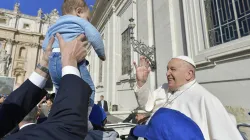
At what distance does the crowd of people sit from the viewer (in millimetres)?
620

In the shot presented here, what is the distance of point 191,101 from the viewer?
164 cm

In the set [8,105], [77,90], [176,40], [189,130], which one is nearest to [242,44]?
[176,40]

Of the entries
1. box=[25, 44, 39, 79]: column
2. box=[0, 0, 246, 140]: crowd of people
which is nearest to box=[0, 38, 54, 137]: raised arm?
box=[0, 0, 246, 140]: crowd of people

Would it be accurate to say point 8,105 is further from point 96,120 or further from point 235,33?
point 235,33

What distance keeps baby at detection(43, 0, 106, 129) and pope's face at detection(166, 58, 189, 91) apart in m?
0.93

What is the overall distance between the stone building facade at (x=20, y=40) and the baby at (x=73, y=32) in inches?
1591

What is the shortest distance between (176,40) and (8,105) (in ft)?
15.5

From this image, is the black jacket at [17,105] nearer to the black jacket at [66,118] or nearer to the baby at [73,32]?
the baby at [73,32]

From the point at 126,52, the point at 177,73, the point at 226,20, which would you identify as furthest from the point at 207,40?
the point at 126,52

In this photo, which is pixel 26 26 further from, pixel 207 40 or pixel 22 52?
pixel 207 40

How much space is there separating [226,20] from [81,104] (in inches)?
171

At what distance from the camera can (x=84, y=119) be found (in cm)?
65

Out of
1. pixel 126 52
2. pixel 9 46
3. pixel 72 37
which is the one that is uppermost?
pixel 9 46

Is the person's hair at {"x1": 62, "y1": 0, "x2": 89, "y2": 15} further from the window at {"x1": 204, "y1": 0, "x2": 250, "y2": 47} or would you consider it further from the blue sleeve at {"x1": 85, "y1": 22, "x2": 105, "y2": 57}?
the window at {"x1": 204, "y1": 0, "x2": 250, "y2": 47}
